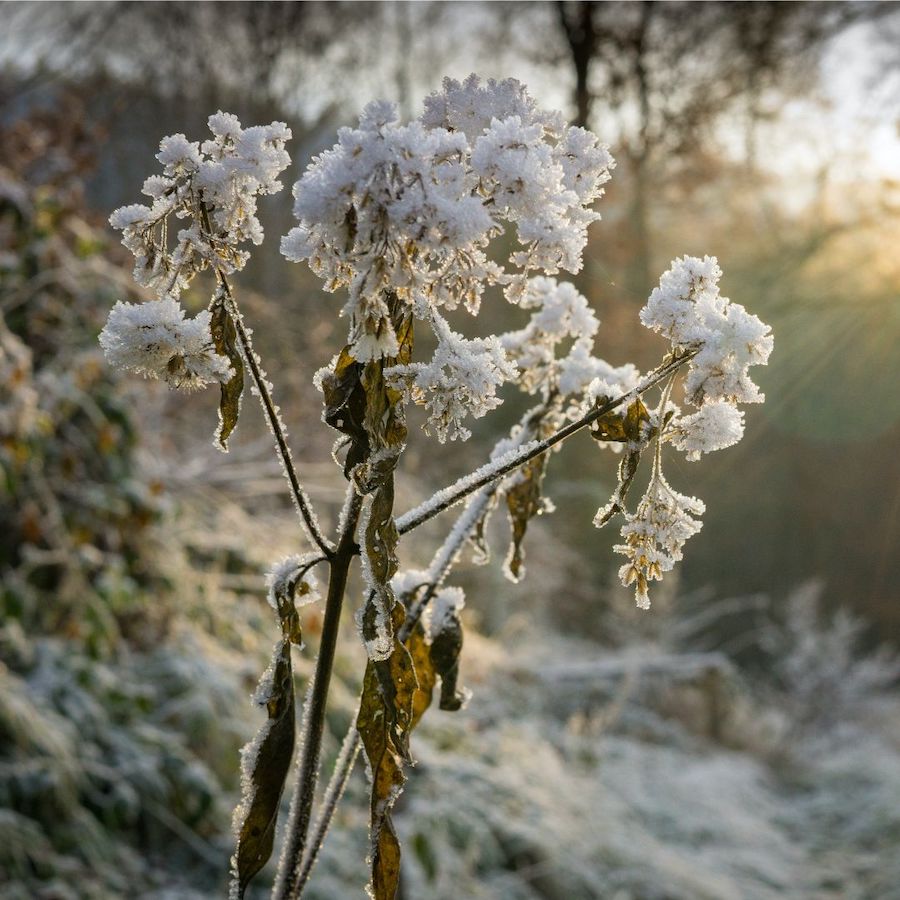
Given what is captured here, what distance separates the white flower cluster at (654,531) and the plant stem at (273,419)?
306mm

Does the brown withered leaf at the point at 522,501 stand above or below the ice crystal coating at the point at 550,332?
below

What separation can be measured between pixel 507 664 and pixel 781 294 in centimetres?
519

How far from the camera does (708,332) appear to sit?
2.49 feet

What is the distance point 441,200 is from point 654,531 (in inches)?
15.6

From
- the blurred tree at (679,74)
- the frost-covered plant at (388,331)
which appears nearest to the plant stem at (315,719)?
the frost-covered plant at (388,331)

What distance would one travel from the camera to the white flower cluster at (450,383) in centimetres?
71

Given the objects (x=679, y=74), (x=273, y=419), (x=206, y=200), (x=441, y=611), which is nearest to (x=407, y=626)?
(x=441, y=611)

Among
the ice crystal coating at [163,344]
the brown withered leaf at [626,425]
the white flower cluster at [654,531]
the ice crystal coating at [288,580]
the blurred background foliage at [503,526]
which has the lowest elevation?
the ice crystal coating at [288,580]

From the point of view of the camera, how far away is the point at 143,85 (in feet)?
25.7

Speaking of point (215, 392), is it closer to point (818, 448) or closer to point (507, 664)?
point (507, 664)

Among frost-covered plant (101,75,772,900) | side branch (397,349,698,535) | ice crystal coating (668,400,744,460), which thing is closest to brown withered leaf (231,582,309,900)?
frost-covered plant (101,75,772,900)

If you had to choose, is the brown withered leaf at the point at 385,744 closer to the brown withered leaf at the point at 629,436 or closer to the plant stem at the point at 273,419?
the plant stem at the point at 273,419

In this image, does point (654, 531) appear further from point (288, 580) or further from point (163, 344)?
point (163, 344)

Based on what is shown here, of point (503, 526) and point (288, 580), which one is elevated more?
point (503, 526)
